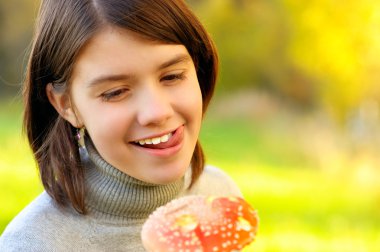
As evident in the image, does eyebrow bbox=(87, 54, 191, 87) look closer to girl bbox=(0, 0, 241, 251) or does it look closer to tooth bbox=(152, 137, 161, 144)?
girl bbox=(0, 0, 241, 251)

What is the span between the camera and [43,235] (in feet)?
4.06

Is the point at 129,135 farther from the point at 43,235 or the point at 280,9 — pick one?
the point at 280,9

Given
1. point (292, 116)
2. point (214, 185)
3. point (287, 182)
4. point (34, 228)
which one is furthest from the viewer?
point (292, 116)

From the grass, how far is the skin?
1925 mm

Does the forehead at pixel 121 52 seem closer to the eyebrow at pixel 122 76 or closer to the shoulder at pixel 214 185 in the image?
the eyebrow at pixel 122 76

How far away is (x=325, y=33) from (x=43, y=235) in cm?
278

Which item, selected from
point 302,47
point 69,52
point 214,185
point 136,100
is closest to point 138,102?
point 136,100

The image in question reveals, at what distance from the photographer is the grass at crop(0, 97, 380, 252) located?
135 inches

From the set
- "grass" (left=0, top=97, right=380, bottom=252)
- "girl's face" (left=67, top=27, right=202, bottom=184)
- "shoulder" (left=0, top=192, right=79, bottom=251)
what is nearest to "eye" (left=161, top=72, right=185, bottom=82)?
"girl's face" (left=67, top=27, right=202, bottom=184)

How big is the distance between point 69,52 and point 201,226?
37 centimetres

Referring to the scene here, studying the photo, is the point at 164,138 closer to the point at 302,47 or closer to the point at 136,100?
the point at 136,100

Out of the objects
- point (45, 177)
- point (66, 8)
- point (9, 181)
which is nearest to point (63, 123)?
point (45, 177)

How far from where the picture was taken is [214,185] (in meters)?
1.53

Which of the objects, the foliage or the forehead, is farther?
the foliage
